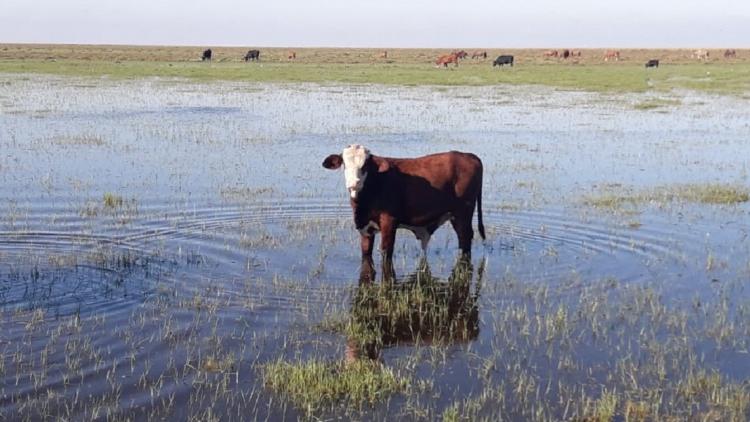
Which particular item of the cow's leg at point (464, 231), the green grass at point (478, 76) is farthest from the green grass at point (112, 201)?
the green grass at point (478, 76)

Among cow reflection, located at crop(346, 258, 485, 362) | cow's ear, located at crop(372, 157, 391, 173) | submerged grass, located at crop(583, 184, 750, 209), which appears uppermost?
cow's ear, located at crop(372, 157, 391, 173)

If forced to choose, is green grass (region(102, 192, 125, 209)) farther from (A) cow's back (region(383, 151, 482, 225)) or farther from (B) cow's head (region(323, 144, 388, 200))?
(A) cow's back (region(383, 151, 482, 225))

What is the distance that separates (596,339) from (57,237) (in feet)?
22.8

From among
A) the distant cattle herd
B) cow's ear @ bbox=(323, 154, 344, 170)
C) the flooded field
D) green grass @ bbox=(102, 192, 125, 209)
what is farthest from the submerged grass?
the distant cattle herd

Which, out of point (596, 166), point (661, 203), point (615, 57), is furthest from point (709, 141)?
point (615, 57)

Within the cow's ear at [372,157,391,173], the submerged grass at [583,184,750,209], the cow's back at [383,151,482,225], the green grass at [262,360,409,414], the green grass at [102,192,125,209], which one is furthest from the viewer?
the submerged grass at [583,184,750,209]

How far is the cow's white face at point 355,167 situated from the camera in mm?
9867

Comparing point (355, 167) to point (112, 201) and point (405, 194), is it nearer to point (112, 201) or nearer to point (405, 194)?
point (405, 194)

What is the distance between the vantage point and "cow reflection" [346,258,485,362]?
7656mm

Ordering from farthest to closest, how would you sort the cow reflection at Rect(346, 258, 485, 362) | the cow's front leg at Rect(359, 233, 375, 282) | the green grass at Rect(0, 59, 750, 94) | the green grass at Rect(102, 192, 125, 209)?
the green grass at Rect(0, 59, 750, 94)
the green grass at Rect(102, 192, 125, 209)
the cow's front leg at Rect(359, 233, 375, 282)
the cow reflection at Rect(346, 258, 485, 362)

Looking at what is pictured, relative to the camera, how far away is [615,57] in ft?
276

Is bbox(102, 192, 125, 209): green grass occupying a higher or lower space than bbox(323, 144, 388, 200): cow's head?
lower

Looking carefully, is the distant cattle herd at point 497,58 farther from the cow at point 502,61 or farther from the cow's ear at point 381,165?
the cow's ear at point 381,165

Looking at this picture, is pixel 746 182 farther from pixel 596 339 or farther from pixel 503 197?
pixel 596 339
